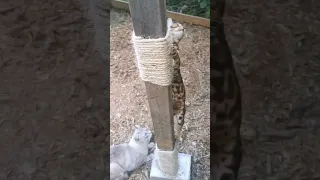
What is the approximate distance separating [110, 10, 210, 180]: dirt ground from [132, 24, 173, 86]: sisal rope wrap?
2.79 ft

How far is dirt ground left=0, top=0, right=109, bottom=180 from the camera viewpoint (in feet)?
1.10

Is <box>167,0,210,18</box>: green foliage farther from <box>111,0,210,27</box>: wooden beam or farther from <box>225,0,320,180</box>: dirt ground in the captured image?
<box>225,0,320,180</box>: dirt ground

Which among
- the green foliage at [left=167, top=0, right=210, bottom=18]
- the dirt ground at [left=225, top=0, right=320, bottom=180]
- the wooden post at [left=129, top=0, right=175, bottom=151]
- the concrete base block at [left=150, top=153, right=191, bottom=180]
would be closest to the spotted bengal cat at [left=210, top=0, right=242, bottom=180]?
the dirt ground at [left=225, top=0, right=320, bottom=180]

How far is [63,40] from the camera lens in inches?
13.4

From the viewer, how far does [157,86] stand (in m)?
0.84

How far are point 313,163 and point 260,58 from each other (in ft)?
0.34

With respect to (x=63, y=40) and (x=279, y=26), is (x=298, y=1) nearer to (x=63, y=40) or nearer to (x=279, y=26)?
(x=279, y=26)

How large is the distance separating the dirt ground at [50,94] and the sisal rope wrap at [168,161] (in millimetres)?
899

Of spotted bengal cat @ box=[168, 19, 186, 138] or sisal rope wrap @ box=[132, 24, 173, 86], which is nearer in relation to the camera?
sisal rope wrap @ box=[132, 24, 173, 86]

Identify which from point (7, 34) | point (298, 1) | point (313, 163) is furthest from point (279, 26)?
point (7, 34)

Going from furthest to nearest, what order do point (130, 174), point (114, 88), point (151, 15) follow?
point (114, 88), point (130, 174), point (151, 15)

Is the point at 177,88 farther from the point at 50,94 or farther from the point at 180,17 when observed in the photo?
the point at 50,94

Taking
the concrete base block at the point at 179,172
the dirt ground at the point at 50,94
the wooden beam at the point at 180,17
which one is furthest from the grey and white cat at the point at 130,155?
the dirt ground at the point at 50,94

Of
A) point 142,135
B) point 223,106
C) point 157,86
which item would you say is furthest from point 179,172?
point 223,106
